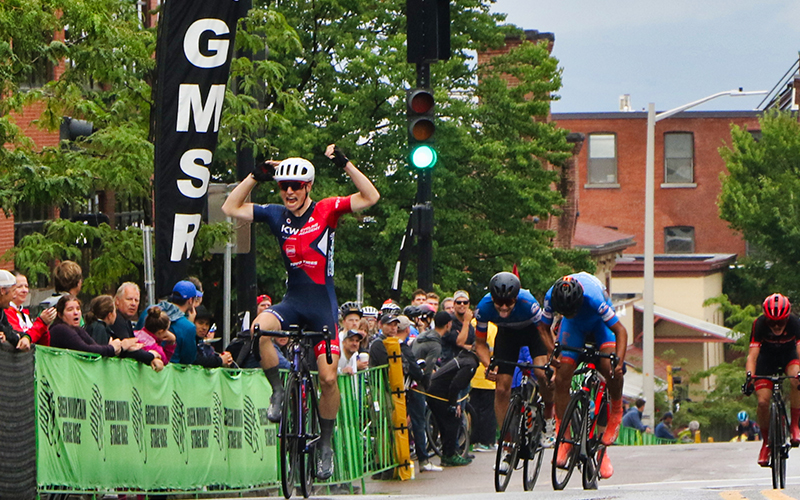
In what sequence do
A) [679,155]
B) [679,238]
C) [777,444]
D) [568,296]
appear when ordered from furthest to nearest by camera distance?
[679,238]
[679,155]
[777,444]
[568,296]

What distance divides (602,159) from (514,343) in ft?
190

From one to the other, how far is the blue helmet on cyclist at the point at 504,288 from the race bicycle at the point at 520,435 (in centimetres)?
66

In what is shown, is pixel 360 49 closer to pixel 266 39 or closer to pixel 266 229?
pixel 266 229

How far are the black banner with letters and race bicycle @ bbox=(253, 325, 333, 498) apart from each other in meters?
4.37

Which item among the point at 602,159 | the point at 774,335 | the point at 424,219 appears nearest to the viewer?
the point at 774,335

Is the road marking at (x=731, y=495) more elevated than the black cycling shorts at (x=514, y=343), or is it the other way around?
the black cycling shorts at (x=514, y=343)

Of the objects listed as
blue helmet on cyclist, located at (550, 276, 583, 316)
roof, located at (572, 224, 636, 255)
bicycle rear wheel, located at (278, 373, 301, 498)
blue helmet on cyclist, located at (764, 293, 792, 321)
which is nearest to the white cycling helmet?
bicycle rear wheel, located at (278, 373, 301, 498)

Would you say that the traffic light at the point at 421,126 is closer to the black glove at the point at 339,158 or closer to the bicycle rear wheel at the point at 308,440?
the black glove at the point at 339,158

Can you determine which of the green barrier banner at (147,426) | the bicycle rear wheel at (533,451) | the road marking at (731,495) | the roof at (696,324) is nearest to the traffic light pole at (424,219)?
the green barrier banner at (147,426)

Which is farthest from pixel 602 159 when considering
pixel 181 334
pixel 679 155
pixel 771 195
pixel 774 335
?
pixel 181 334

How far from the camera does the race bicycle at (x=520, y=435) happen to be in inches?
459

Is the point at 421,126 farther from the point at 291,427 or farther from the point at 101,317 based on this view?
the point at 291,427

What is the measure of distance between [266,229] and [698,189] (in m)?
42.2

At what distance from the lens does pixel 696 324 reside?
56.9 meters
